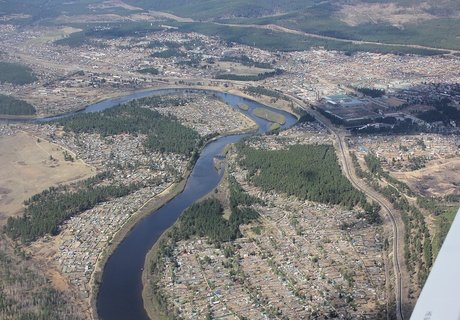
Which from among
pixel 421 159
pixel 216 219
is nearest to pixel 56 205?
pixel 216 219

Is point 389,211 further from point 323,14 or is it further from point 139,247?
point 323,14

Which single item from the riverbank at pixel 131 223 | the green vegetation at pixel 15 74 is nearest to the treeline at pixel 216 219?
the riverbank at pixel 131 223

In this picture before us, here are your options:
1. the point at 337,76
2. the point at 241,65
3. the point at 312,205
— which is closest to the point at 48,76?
the point at 241,65

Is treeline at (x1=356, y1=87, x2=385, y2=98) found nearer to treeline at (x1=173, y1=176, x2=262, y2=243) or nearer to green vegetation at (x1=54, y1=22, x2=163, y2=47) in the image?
treeline at (x1=173, y1=176, x2=262, y2=243)

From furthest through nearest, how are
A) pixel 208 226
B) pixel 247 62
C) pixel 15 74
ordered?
pixel 247 62 → pixel 15 74 → pixel 208 226

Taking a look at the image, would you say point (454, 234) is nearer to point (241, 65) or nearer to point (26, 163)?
point (26, 163)
